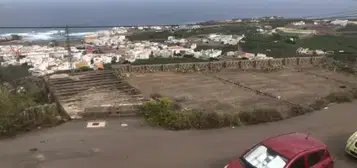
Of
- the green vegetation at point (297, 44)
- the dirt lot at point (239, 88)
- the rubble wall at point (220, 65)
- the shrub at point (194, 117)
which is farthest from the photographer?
the green vegetation at point (297, 44)

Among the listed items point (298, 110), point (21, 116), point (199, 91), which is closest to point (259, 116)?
point (298, 110)

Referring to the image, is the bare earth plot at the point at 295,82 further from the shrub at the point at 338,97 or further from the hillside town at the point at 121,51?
the hillside town at the point at 121,51

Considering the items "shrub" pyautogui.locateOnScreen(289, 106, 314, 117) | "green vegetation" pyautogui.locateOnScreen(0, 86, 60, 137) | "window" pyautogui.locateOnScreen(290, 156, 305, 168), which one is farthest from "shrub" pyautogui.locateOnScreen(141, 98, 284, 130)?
"window" pyautogui.locateOnScreen(290, 156, 305, 168)

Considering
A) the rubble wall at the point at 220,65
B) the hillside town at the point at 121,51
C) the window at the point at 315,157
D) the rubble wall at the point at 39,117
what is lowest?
the hillside town at the point at 121,51

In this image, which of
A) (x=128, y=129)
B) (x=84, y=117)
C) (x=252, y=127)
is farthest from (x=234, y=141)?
(x=84, y=117)

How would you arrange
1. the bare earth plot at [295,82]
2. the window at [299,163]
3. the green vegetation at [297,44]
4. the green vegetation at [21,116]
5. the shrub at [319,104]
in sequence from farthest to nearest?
the green vegetation at [297,44] → the bare earth plot at [295,82] → the shrub at [319,104] → the green vegetation at [21,116] → the window at [299,163]

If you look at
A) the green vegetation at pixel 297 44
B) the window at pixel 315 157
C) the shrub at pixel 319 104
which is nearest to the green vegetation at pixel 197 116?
the shrub at pixel 319 104

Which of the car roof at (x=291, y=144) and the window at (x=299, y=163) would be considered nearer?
the window at (x=299, y=163)

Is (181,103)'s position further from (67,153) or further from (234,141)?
(67,153)
